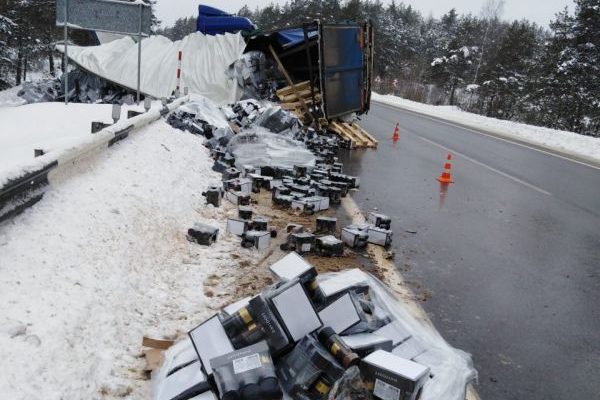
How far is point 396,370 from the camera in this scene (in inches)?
108

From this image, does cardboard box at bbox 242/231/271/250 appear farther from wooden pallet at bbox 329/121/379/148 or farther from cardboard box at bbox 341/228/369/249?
wooden pallet at bbox 329/121/379/148

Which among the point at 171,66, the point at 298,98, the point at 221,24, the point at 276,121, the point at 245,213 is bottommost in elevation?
the point at 245,213

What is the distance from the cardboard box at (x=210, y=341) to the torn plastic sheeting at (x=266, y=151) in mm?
5684

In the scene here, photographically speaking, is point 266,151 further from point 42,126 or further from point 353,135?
point 353,135

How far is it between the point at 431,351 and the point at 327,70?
10.9 meters

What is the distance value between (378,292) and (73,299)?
2331mm

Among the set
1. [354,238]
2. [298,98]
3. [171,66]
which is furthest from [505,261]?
[171,66]

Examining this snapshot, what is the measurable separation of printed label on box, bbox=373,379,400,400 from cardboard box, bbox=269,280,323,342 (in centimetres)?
49

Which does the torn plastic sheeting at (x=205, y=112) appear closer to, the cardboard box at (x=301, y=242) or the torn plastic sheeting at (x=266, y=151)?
the torn plastic sheeting at (x=266, y=151)

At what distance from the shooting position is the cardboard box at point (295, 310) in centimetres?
295

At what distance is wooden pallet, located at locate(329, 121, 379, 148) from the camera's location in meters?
13.6

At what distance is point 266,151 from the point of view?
920cm

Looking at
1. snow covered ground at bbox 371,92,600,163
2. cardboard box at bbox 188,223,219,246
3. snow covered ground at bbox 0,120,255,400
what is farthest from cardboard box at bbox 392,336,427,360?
snow covered ground at bbox 371,92,600,163

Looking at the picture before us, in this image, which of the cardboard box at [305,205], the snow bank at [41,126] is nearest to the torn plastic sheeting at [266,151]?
the cardboard box at [305,205]
